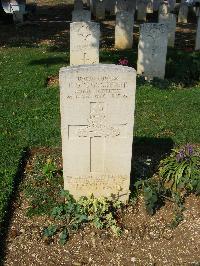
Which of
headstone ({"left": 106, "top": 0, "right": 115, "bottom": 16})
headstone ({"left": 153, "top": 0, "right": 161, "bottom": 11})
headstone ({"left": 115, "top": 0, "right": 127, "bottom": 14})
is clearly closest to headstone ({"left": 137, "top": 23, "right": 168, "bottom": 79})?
headstone ({"left": 115, "top": 0, "right": 127, "bottom": 14})

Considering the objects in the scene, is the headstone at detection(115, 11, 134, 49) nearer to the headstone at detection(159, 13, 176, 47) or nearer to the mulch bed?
the headstone at detection(159, 13, 176, 47)

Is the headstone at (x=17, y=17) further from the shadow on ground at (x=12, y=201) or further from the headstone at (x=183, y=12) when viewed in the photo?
the shadow on ground at (x=12, y=201)

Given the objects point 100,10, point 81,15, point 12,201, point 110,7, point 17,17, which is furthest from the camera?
point 110,7

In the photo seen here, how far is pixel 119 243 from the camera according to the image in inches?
207

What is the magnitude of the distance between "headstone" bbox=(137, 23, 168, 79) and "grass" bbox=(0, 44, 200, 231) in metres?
0.52

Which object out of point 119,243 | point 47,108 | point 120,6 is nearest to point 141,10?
point 120,6

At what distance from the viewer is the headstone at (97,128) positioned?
16.2 feet

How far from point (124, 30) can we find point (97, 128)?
9252mm

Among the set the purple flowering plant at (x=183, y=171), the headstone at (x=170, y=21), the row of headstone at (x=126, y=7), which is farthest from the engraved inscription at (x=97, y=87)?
the row of headstone at (x=126, y=7)

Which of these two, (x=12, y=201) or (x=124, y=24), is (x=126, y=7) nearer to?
(x=124, y=24)

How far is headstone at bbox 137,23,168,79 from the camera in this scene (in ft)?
34.4

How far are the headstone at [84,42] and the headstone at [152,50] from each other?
1.24 metres

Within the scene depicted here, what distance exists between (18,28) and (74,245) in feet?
43.9

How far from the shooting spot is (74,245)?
5.21 metres
